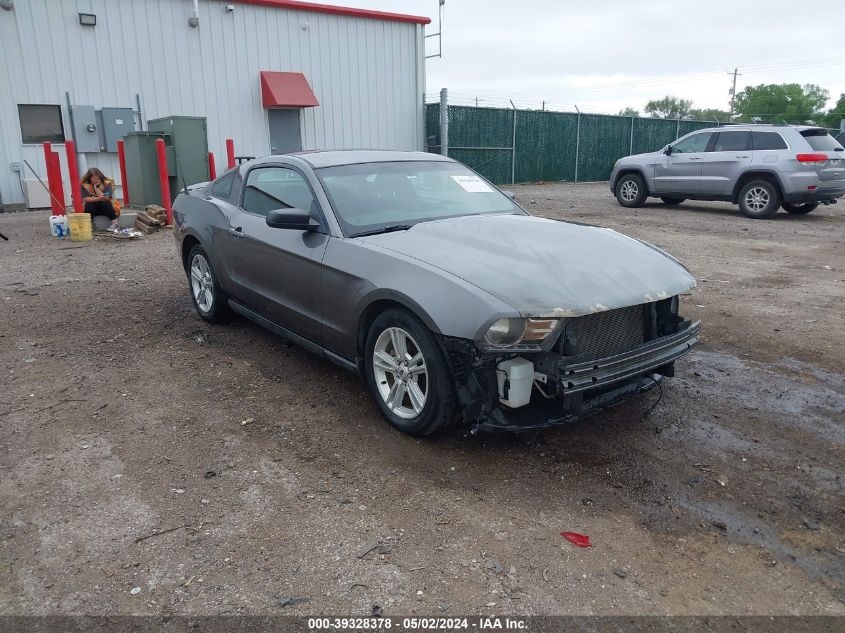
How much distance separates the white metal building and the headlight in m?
13.0

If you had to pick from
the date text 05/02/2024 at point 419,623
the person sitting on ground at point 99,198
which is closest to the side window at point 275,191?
the date text 05/02/2024 at point 419,623

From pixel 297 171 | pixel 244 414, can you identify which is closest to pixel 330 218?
pixel 297 171

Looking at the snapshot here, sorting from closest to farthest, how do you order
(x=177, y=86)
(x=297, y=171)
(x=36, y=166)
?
(x=297, y=171) < (x=36, y=166) < (x=177, y=86)

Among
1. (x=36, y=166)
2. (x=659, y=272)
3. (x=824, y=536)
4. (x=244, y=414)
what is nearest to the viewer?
(x=824, y=536)

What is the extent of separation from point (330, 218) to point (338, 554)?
88.5 inches

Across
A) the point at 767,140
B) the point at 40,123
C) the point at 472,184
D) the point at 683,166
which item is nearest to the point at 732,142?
the point at 767,140

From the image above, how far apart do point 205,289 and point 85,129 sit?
12674mm

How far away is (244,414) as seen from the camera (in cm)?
416

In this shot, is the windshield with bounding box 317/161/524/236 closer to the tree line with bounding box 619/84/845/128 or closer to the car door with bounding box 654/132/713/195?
the car door with bounding box 654/132/713/195

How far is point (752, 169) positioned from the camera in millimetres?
12992

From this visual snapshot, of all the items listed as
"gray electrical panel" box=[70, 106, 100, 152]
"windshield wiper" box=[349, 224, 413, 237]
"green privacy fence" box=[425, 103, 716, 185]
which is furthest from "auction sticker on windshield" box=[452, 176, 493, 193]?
"green privacy fence" box=[425, 103, 716, 185]

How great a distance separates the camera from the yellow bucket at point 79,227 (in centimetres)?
1098

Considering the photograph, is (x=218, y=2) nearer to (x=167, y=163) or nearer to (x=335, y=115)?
(x=335, y=115)

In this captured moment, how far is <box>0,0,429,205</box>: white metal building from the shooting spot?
15672 mm
